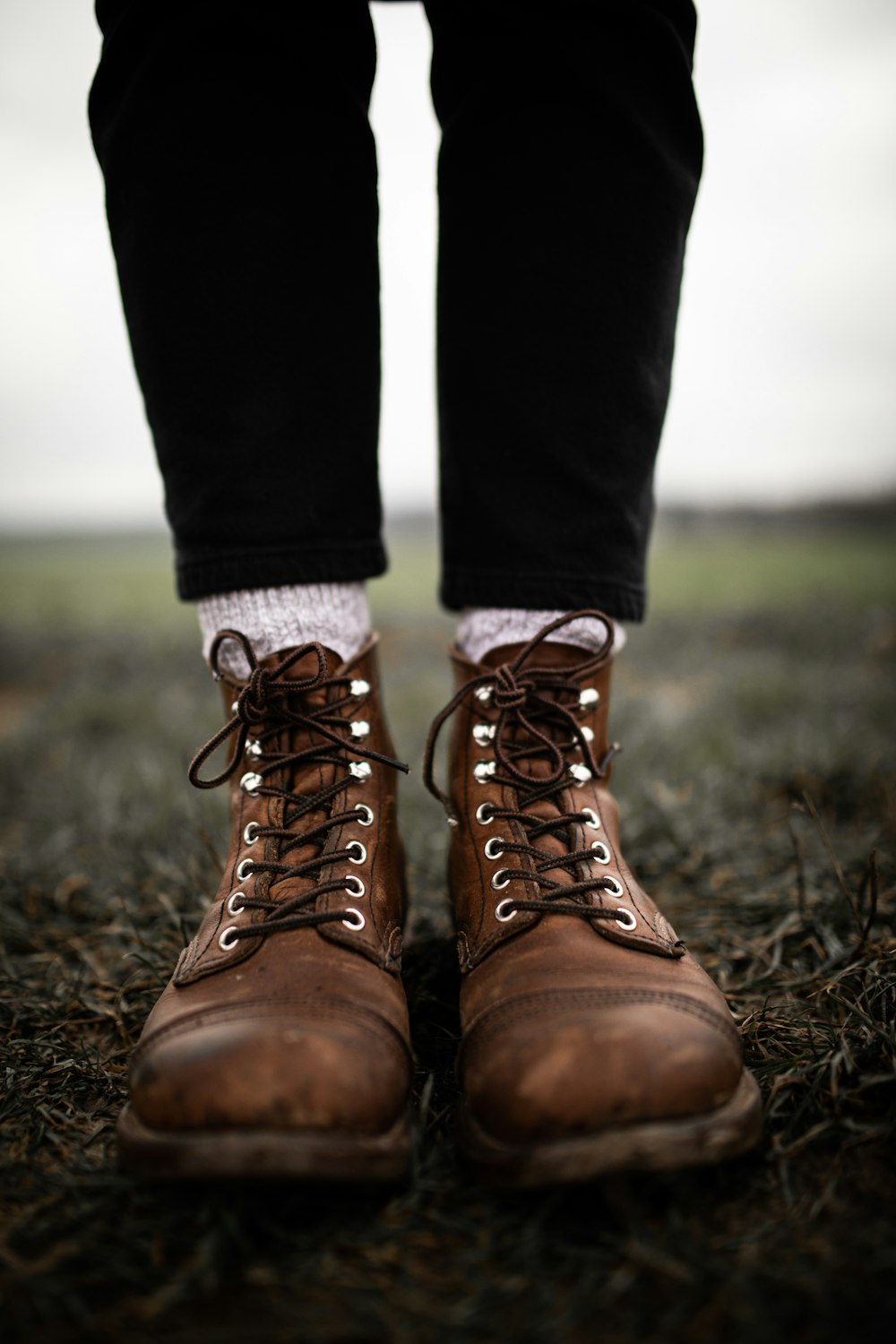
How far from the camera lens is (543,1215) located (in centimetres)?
88

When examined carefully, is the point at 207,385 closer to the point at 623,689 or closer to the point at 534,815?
the point at 534,815

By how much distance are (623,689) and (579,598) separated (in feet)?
10.8

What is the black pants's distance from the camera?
1.19 metres

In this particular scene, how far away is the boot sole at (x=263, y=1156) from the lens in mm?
855

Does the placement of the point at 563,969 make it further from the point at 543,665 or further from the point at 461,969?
the point at 543,665

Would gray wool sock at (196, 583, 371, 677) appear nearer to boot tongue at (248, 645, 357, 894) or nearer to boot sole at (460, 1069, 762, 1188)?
boot tongue at (248, 645, 357, 894)

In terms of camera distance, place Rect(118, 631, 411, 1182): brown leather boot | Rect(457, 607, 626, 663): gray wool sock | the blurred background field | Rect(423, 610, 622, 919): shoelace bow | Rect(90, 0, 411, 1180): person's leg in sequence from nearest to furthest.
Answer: Rect(118, 631, 411, 1182): brown leather boot → Rect(90, 0, 411, 1180): person's leg → Rect(423, 610, 622, 919): shoelace bow → Rect(457, 607, 626, 663): gray wool sock → the blurred background field

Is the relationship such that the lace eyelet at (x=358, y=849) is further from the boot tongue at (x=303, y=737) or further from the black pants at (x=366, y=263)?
the black pants at (x=366, y=263)

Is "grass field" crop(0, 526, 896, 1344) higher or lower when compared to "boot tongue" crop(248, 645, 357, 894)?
lower

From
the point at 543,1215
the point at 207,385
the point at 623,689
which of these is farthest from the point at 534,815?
the point at 623,689

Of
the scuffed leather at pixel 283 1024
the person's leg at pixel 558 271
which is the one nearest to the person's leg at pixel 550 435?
the person's leg at pixel 558 271

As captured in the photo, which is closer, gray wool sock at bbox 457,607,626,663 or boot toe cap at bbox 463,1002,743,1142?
boot toe cap at bbox 463,1002,743,1142

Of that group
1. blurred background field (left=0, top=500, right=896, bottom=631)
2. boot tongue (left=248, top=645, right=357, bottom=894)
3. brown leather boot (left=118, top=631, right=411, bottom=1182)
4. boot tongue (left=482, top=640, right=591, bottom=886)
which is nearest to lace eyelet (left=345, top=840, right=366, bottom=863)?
brown leather boot (left=118, top=631, right=411, bottom=1182)

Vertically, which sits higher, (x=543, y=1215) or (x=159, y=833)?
(x=543, y=1215)
